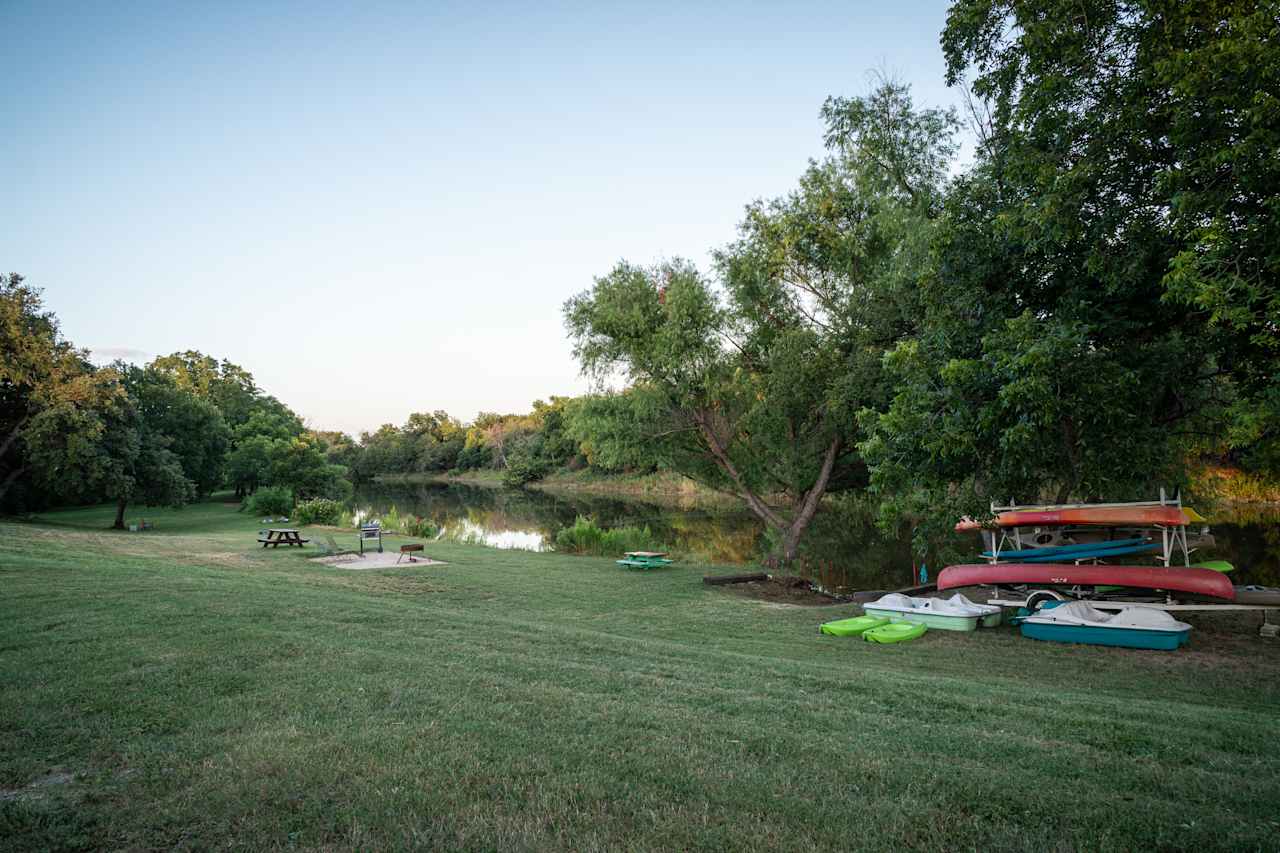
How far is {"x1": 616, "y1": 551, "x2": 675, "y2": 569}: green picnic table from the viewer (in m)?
18.9

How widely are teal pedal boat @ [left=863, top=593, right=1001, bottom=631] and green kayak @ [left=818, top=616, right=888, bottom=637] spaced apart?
313 mm

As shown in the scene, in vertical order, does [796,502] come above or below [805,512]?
above

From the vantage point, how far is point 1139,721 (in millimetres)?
5641

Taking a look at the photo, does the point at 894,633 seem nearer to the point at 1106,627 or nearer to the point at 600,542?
the point at 1106,627

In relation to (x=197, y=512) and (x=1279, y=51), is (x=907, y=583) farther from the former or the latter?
(x=197, y=512)

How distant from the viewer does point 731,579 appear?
16.8 meters

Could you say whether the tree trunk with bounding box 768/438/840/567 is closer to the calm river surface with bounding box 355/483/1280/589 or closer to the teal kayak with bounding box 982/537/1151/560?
the calm river surface with bounding box 355/483/1280/589

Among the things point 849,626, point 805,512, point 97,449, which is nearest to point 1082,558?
point 849,626

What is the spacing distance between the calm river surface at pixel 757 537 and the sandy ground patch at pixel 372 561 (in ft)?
24.7

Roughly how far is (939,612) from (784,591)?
4843 millimetres

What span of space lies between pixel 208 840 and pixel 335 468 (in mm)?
47548

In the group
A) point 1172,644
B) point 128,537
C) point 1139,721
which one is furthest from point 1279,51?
point 128,537

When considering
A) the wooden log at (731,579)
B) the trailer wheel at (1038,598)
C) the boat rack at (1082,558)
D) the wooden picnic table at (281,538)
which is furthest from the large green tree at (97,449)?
the trailer wheel at (1038,598)

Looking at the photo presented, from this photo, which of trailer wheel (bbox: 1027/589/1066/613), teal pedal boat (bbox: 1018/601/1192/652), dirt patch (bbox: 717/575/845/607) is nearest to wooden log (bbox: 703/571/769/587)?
dirt patch (bbox: 717/575/845/607)
